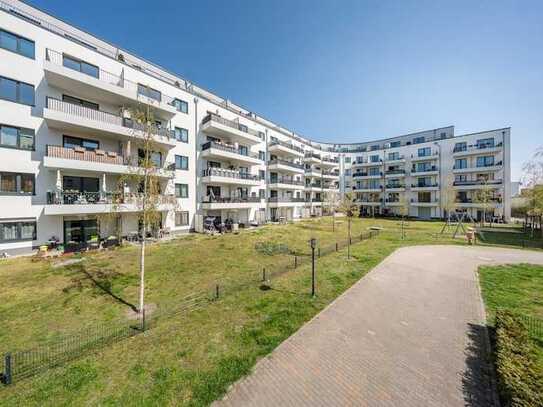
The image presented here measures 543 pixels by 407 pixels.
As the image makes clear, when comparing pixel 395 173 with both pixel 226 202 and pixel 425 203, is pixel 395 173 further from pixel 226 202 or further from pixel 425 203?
pixel 226 202

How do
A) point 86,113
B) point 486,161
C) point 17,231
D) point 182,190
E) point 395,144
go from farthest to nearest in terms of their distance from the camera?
1. point 395,144
2. point 486,161
3. point 182,190
4. point 86,113
5. point 17,231

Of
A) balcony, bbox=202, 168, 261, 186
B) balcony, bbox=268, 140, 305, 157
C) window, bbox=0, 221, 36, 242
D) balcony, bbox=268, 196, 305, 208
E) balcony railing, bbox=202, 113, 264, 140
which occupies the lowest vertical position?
window, bbox=0, 221, 36, 242

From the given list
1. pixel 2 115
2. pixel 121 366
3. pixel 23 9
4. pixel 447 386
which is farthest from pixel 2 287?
pixel 23 9

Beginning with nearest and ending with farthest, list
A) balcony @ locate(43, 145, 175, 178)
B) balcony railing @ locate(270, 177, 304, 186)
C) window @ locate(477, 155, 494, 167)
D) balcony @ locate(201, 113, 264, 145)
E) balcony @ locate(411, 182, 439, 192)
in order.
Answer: balcony @ locate(43, 145, 175, 178), balcony @ locate(201, 113, 264, 145), balcony railing @ locate(270, 177, 304, 186), window @ locate(477, 155, 494, 167), balcony @ locate(411, 182, 439, 192)

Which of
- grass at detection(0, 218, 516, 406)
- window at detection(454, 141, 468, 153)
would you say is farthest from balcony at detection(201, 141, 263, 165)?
window at detection(454, 141, 468, 153)

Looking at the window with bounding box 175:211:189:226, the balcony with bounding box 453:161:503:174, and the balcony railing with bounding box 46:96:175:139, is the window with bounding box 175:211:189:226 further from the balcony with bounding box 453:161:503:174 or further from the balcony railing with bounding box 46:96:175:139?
the balcony with bounding box 453:161:503:174

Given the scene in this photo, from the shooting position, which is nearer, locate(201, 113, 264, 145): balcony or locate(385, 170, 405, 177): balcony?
locate(201, 113, 264, 145): balcony

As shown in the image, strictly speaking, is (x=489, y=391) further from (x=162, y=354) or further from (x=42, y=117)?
(x=42, y=117)

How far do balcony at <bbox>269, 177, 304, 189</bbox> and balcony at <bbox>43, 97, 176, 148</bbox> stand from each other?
21354mm

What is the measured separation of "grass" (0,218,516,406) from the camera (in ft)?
16.6

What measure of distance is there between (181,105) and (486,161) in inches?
2127

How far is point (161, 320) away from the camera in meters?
7.97

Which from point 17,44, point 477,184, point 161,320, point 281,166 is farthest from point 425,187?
point 17,44

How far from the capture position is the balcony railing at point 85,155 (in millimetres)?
16564
